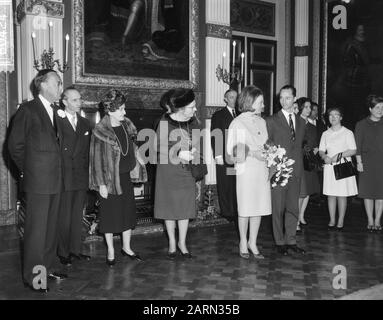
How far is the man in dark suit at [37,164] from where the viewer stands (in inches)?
150

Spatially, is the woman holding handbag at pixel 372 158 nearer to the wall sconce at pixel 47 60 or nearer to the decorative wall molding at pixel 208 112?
the decorative wall molding at pixel 208 112

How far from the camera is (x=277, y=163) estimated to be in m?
4.63

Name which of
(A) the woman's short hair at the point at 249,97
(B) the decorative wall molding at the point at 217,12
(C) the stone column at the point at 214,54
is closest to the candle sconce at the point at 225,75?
(C) the stone column at the point at 214,54

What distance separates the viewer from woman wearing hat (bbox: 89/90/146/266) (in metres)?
4.46

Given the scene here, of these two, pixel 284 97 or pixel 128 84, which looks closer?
pixel 284 97

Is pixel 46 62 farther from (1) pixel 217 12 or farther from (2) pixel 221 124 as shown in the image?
(1) pixel 217 12

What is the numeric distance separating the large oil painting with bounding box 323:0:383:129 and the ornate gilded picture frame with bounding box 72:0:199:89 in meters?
3.60

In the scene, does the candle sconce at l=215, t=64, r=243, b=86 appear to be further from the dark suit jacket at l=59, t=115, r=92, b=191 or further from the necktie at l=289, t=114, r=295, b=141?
the dark suit jacket at l=59, t=115, r=92, b=191

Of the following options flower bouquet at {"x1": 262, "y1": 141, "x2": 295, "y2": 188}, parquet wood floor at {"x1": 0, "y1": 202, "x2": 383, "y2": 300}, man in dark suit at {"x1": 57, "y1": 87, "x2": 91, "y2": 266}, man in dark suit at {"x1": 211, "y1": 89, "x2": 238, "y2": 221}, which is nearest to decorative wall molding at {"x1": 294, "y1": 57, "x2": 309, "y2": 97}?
man in dark suit at {"x1": 211, "y1": 89, "x2": 238, "y2": 221}

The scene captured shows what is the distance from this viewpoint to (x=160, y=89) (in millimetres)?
6637

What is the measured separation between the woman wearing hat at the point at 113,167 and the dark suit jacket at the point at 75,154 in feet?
0.77
